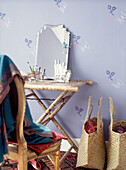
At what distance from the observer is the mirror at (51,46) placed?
2.65m


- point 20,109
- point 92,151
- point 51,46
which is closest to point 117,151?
point 92,151

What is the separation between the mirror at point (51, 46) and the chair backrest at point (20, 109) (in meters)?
1.31

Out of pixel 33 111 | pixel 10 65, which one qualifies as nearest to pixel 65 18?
pixel 33 111

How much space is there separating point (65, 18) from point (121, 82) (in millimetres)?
1002

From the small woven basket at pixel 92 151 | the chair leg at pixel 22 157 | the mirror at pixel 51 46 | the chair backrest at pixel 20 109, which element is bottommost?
the small woven basket at pixel 92 151

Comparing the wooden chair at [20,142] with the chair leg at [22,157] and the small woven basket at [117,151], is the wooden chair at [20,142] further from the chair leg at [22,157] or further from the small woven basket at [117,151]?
the small woven basket at [117,151]

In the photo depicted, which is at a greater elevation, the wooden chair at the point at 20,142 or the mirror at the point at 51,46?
the mirror at the point at 51,46

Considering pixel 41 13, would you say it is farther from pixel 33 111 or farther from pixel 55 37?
pixel 33 111

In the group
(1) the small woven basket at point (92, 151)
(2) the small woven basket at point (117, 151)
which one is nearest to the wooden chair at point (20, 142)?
(1) the small woven basket at point (92, 151)

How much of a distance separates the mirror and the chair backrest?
1.31m

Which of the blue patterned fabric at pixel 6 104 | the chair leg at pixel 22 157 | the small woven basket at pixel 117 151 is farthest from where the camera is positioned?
the small woven basket at pixel 117 151

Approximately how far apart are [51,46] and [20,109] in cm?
145

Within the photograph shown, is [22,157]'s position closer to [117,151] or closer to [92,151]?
[92,151]

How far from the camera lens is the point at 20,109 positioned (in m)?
1.37
